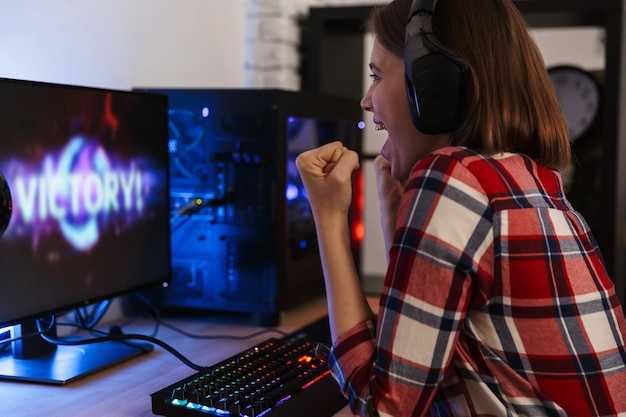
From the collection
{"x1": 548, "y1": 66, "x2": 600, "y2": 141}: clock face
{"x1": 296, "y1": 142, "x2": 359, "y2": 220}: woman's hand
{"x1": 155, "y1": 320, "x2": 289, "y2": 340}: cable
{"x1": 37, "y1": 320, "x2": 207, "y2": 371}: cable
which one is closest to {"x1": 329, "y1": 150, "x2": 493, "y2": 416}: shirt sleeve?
{"x1": 296, "y1": 142, "x2": 359, "y2": 220}: woman's hand

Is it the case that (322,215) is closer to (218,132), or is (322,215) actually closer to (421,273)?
(421,273)

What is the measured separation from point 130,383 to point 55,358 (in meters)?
0.18

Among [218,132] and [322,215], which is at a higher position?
[218,132]

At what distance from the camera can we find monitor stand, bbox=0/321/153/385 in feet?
3.90

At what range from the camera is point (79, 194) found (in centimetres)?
127

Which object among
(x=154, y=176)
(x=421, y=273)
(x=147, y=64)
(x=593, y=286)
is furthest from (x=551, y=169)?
(x=147, y=64)

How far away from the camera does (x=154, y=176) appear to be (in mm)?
1453

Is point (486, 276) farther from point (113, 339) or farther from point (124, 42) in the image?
point (124, 42)

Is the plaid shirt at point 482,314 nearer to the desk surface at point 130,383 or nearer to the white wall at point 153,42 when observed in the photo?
the desk surface at point 130,383

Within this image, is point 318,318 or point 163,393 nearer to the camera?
point 163,393

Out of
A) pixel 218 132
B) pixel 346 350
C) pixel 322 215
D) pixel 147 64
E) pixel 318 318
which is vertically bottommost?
pixel 318 318

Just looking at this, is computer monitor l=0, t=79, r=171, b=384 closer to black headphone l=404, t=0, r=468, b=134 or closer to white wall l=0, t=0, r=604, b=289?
white wall l=0, t=0, r=604, b=289

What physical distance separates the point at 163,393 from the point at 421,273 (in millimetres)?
415

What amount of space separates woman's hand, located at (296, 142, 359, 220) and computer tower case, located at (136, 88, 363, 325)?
0.55 metres
